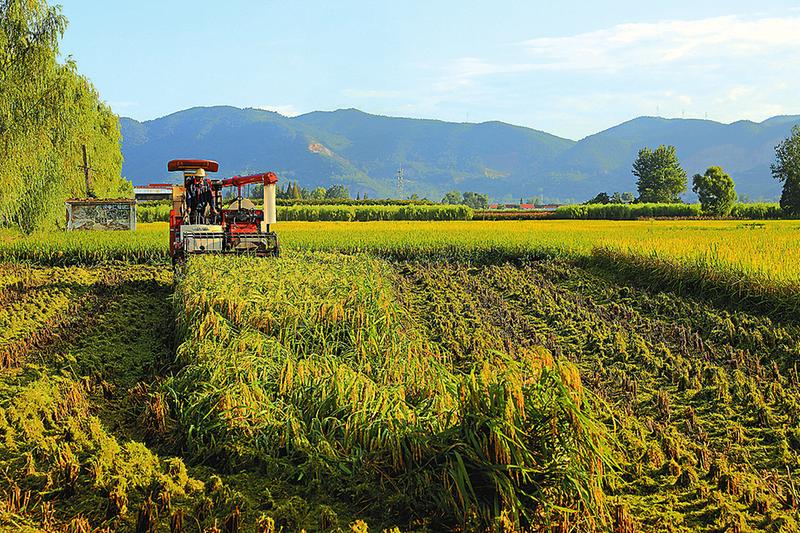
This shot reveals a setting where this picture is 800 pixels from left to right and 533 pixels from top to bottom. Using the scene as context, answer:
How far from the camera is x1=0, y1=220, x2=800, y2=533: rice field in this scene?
17.1ft

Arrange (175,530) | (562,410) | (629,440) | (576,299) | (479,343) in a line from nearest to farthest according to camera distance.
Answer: (175,530)
(562,410)
(629,440)
(479,343)
(576,299)

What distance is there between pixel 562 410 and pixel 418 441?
1109mm

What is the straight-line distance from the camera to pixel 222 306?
10.4m

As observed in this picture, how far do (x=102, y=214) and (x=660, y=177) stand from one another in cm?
8960

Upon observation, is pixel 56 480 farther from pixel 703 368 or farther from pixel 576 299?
pixel 576 299

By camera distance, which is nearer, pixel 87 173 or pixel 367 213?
pixel 87 173

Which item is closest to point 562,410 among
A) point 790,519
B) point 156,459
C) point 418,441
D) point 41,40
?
point 418,441

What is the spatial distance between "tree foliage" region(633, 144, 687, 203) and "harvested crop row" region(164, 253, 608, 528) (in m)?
97.6

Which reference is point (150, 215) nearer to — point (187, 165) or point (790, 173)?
→ point (187, 165)

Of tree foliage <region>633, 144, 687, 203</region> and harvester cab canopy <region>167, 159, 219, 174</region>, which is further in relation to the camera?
tree foliage <region>633, 144, 687, 203</region>

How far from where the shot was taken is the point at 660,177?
107 m

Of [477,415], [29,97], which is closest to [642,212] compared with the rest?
[29,97]

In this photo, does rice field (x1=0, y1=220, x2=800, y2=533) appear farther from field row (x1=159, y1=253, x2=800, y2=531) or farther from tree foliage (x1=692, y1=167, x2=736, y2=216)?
tree foliage (x1=692, y1=167, x2=736, y2=216)

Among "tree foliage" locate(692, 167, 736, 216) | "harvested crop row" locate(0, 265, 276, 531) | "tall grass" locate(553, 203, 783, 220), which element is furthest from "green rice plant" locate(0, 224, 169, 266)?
"tree foliage" locate(692, 167, 736, 216)
